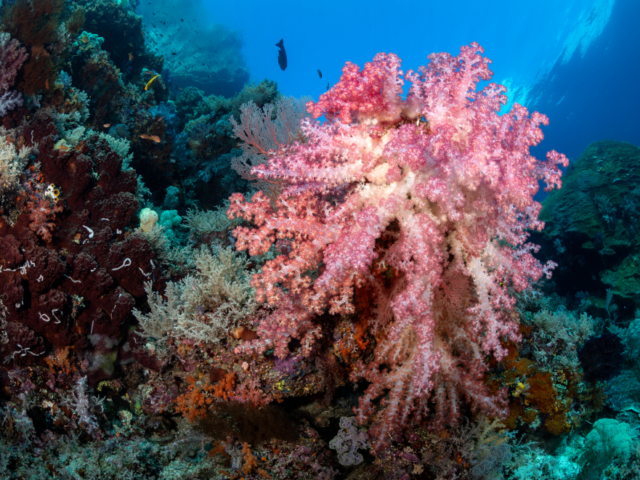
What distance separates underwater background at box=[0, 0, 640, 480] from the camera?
7.71ft

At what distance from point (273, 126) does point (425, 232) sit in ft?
12.7

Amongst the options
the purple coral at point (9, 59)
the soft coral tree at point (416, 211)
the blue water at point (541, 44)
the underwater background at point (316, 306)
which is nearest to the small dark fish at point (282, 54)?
the underwater background at point (316, 306)

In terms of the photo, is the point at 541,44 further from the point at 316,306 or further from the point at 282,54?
the point at 316,306

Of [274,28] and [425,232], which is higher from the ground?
[274,28]

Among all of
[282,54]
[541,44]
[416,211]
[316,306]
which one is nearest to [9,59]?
[316,306]

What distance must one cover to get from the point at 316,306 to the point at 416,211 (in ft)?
3.69

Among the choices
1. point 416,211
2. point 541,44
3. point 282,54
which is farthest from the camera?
point 541,44

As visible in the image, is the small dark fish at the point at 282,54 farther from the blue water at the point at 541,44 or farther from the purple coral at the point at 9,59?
the blue water at the point at 541,44

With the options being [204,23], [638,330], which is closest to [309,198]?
[638,330]

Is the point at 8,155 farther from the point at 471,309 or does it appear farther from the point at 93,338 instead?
the point at 471,309

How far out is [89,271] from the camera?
146 inches

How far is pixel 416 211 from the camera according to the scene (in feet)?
7.96

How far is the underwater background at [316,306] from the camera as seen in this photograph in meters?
2.35

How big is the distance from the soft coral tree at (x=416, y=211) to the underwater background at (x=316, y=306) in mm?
19
